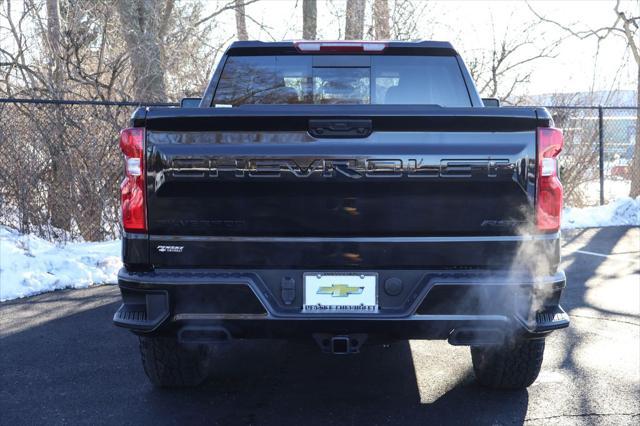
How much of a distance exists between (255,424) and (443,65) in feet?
8.35

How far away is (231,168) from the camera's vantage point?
2.71 meters

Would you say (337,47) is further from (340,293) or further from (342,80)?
(340,293)

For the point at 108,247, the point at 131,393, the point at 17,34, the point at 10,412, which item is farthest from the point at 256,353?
the point at 17,34

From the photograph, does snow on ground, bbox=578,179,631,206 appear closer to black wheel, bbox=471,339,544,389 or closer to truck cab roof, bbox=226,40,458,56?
truck cab roof, bbox=226,40,458,56

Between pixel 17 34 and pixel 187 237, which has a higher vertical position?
pixel 17 34

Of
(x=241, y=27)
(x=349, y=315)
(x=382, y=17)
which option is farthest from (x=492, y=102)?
(x=241, y=27)

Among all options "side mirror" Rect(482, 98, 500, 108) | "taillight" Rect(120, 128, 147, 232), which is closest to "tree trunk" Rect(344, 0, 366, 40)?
"side mirror" Rect(482, 98, 500, 108)

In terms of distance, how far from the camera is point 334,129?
273cm

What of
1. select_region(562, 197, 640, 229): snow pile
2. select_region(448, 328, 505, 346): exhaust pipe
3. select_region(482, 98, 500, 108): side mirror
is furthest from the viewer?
select_region(562, 197, 640, 229): snow pile

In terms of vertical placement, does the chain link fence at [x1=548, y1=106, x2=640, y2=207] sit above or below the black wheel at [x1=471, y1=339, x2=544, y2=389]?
above

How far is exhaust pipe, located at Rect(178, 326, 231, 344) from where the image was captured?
283 centimetres

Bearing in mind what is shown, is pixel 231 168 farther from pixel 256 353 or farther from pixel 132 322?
pixel 256 353

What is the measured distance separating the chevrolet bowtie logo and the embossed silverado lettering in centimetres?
50

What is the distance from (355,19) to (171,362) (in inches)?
422
